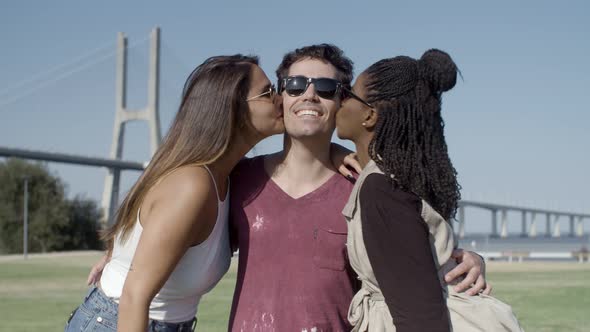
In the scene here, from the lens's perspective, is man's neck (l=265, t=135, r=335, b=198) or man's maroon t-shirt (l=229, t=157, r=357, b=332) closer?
man's maroon t-shirt (l=229, t=157, r=357, b=332)

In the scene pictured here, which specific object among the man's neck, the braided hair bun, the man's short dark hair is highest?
the man's short dark hair

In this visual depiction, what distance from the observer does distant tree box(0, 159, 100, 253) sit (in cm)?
4134

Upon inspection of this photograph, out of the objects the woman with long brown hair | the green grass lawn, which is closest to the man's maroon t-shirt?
the woman with long brown hair

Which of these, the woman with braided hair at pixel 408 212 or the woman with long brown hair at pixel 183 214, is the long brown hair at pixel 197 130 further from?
the woman with braided hair at pixel 408 212

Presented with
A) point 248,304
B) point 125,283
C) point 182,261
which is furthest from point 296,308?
point 125,283

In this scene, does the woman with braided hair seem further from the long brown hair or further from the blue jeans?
the blue jeans

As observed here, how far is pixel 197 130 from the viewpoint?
111 inches

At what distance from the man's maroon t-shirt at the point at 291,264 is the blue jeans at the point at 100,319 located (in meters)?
0.27

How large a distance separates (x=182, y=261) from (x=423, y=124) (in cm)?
93

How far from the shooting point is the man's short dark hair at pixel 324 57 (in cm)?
320

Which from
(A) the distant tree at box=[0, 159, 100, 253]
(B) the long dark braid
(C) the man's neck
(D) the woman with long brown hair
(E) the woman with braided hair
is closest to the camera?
(E) the woman with braided hair

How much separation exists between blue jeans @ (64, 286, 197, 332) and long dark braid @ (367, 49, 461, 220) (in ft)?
3.10

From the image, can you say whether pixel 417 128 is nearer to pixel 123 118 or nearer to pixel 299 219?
pixel 299 219

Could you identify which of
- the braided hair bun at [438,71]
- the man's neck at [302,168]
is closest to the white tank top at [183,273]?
the man's neck at [302,168]
